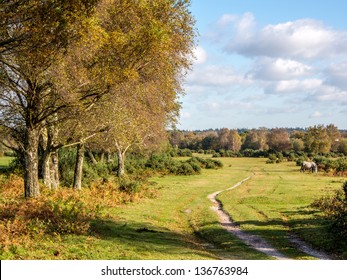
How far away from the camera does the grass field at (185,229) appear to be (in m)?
15.7

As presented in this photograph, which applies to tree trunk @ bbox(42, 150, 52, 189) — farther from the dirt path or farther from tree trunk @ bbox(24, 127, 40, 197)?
the dirt path

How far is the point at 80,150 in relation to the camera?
3297cm

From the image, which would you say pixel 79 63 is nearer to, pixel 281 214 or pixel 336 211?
pixel 281 214

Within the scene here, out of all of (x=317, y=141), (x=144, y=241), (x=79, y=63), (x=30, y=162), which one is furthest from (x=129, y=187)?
(x=317, y=141)

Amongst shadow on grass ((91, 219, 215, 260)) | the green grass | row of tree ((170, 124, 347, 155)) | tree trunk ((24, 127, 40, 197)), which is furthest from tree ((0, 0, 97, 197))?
row of tree ((170, 124, 347, 155))

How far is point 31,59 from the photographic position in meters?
17.5

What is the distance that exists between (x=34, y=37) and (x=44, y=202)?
9867 millimetres

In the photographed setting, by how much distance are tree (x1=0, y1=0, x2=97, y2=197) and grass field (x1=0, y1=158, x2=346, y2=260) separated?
6.82 m

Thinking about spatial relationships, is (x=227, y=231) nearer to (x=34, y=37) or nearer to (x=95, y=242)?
(x=95, y=242)

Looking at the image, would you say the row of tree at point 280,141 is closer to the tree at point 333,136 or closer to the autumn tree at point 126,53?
the tree at point 333,136

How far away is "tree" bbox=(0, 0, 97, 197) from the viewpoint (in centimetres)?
1462

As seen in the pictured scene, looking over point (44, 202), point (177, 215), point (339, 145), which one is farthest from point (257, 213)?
point (339, 145)

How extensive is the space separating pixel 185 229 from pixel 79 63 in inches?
444

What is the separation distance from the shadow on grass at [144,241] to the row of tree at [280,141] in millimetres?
56580
